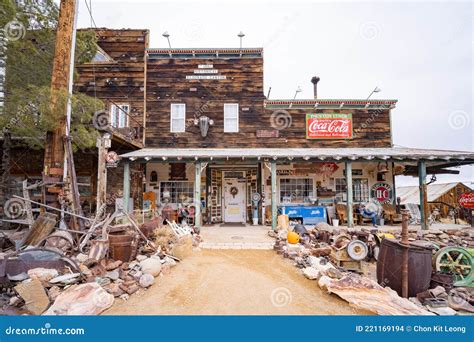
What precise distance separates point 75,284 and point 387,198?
42.2 feet

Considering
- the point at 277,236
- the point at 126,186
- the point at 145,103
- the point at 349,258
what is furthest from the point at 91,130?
the point at 349,258

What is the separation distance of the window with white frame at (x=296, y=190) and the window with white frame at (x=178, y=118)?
595 cm

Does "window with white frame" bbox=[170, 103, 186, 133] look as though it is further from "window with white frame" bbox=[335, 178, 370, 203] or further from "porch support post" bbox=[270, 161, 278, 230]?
"window with white frame" bbox=[335, 178, 370, 203]

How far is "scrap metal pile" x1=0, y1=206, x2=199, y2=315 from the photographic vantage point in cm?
346

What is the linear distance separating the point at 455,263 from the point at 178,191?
10.4 m

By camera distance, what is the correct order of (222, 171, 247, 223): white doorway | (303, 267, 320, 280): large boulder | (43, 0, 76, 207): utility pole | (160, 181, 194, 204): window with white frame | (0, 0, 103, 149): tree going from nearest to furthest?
(303, 267, 320, 280): large boulder < (43, 0, 76, 207): utility pole < (0, 0, 103, 149): tree < (160, 181, 194, 204): window with white frame < (222, 171, 247, 223): white doorway

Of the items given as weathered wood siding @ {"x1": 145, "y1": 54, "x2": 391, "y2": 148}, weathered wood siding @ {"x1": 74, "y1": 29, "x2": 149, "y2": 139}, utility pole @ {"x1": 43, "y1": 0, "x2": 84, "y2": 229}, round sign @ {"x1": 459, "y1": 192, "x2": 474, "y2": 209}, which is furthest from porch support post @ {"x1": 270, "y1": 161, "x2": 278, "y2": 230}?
round sign @ {"x1": 459, "y1": 192, "x2": 474, "y2": 209}

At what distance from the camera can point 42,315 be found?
324 centimetres

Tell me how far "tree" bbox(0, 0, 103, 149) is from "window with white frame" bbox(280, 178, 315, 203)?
861cm

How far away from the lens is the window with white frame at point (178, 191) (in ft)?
38.3

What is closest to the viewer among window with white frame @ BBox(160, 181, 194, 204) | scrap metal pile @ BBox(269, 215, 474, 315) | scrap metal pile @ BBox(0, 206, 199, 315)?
scrap metal pile @ BBox(0, 206, 199, 315)

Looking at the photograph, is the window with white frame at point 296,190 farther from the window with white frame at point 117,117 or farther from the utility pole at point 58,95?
the utility pole at point 58,95
